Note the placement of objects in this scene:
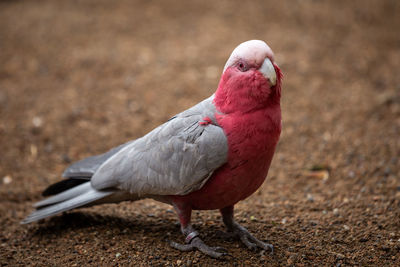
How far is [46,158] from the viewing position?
17.7 feet

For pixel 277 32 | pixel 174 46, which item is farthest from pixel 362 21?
pixel 174 46

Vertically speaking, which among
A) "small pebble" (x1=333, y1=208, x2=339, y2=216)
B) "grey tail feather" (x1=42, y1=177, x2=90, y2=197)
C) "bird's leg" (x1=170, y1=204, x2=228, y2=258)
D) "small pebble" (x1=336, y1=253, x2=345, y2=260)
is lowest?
"small pebble" (x1=336, y1=253, x2=345, y2=260)

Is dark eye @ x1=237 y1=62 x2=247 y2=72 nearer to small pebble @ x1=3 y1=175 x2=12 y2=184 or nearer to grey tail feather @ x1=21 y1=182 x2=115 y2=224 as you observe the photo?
grey tail feather @ x1=21 y1=182 x2=115 y2=224

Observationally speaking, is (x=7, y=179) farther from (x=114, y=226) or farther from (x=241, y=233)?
(x=241, y=233)

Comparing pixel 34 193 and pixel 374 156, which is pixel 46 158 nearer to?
pixel 34 193

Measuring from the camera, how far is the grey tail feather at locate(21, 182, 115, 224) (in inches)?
137

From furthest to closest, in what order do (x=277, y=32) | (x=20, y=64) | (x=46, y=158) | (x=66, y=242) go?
(x=277, y=32) → (x=20, y=64) → (x=46, y=158) → (x=66, y=242)

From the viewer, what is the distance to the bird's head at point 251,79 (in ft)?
9.12

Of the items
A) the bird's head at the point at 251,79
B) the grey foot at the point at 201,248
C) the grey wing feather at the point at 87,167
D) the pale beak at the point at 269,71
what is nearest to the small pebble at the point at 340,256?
the grey foot at the point at 201,248

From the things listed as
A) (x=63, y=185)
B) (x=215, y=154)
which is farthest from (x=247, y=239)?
(x=63, y=185)

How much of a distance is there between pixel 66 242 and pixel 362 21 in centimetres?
775

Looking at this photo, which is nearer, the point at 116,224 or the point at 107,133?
the point at 116,224

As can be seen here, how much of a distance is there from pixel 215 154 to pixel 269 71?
0.73m

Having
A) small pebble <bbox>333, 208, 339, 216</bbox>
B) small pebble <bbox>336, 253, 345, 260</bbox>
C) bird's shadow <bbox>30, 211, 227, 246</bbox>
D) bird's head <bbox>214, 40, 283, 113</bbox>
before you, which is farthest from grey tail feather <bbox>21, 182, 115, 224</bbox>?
small pebble <bbox>333, 208, 339, 216</bbox>
